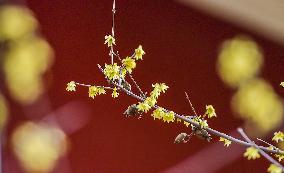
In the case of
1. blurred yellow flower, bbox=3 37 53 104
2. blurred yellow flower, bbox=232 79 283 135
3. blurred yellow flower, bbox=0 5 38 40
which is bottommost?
blurred yellow flower, bbox=232 79 283 135

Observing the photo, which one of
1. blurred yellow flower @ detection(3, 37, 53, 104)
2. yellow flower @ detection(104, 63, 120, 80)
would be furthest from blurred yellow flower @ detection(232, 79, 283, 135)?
Answer: yellow flower @ detection(104, 63, 120, 80)

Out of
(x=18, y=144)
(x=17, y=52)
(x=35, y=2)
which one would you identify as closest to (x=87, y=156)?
(x=18, y=144)

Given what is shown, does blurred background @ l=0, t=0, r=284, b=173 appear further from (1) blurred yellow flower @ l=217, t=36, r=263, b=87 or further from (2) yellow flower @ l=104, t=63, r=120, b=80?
(2) yellow flower @ l=104, t=63, r=120, b=80

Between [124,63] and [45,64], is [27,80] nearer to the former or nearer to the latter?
[45,64]

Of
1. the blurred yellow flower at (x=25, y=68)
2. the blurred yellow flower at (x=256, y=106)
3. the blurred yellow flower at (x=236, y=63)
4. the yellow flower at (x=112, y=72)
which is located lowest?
the yellow flower at (x=112, y=72)

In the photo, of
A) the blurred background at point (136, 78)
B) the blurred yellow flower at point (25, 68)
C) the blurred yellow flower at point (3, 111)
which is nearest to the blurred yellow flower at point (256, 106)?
the blurred background at point (136, 78)

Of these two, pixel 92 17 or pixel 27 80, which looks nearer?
pixel 27 80

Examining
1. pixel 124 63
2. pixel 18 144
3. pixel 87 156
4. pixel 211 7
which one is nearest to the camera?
pixel 124 63

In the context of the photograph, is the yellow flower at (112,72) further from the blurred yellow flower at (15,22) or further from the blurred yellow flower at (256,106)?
the blurred yellow flower at (256,106)
